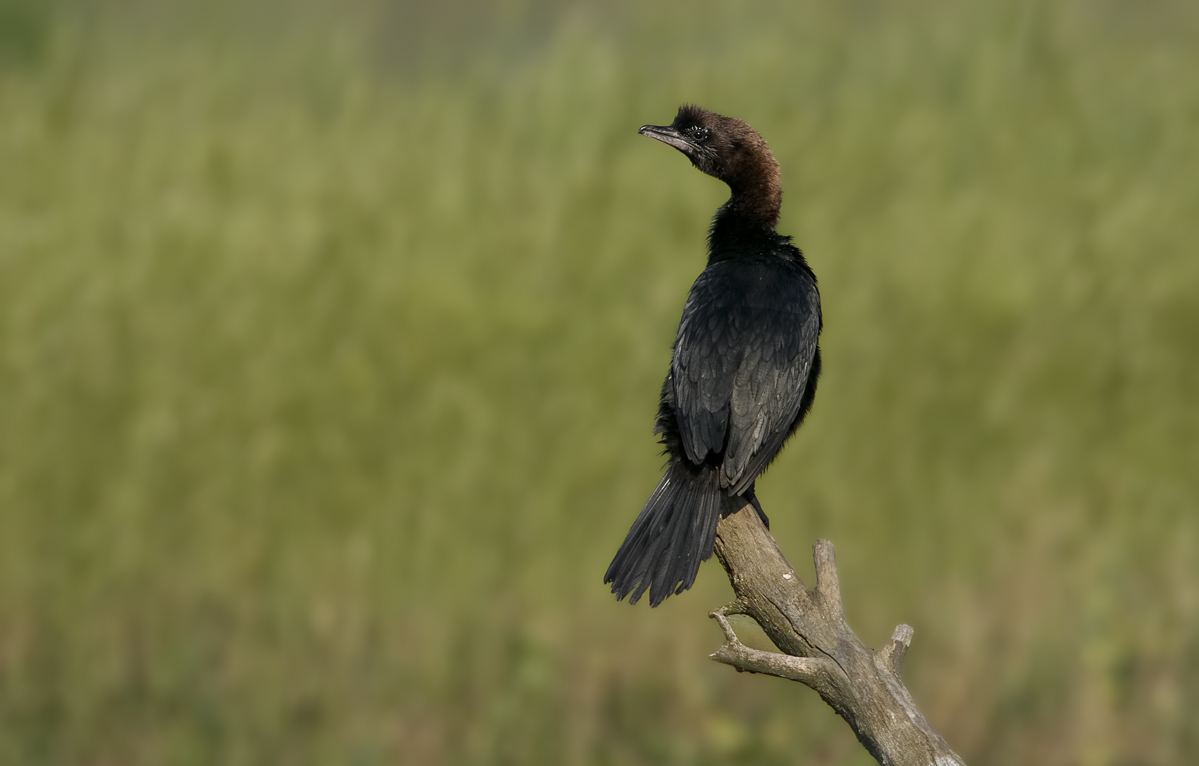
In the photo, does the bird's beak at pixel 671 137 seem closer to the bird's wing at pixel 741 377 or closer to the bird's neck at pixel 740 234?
the bird's neck at pixel 740 234

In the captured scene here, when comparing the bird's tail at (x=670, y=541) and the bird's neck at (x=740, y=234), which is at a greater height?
the bird's neck at (x=740, y=234)

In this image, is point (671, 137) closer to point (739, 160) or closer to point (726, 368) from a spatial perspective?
point (739, 160)

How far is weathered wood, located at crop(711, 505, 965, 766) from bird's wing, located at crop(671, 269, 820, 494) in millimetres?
475

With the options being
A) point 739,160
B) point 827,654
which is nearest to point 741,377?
point 739,160

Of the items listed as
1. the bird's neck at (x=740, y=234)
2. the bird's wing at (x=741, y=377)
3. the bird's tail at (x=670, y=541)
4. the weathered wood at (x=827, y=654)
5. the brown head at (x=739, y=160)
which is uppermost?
the brown head at (x=739, y=160)

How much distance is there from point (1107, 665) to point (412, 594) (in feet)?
11.7

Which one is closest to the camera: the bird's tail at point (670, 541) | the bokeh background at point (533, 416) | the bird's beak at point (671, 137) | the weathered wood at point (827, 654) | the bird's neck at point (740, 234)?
the weathered wood at point (827, 654)

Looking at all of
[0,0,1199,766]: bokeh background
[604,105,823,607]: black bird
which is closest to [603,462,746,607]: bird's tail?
[604,105,823,607]: black bird

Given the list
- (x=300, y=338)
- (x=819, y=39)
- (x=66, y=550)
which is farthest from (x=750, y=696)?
(x=819, y=39)

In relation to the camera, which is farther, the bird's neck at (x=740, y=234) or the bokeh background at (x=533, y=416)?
the bokeh background at (x=533, y=416)

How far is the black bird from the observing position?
3.36 metres

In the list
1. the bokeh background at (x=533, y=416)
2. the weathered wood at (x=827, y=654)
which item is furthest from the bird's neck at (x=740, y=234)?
the bokeh background at (x=533, y=416)

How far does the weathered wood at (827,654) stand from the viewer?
2596mm

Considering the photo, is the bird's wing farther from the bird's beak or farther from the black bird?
the bird's beak
